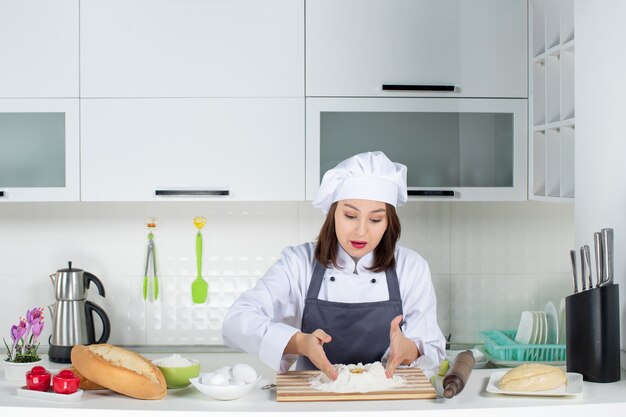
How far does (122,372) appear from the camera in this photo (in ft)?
4.80

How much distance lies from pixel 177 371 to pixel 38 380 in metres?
0.27

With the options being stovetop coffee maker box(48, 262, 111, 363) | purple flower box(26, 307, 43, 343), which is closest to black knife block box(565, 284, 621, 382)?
purple flower box(26, 307, 43, 343)

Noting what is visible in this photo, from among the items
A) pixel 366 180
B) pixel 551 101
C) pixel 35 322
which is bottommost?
pixel 35 322

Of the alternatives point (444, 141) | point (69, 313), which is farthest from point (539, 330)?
point (69, 313)

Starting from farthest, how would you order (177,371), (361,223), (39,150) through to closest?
(39,150)
(361,223)
(177,371)

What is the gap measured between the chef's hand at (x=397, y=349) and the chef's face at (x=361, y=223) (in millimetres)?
256

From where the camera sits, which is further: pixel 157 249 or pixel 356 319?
pixel 157 249

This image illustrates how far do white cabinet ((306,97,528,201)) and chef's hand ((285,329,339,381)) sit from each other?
104cm

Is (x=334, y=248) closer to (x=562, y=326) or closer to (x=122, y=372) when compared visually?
(x=122, y=372)

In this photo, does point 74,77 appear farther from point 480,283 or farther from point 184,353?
point 480,283

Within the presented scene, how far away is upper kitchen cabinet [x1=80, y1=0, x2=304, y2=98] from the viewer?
2584mm

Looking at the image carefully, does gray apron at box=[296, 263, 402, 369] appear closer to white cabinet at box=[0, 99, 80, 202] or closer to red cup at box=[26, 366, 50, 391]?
red cup at box=[26, 366, 50, 391]

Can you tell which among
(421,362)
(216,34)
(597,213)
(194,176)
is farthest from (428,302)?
(216,34)

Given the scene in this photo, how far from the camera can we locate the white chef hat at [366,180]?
6.24 feet
